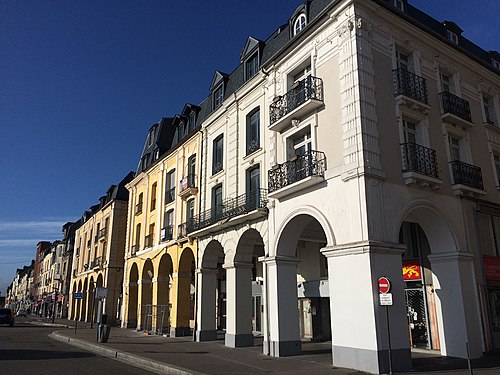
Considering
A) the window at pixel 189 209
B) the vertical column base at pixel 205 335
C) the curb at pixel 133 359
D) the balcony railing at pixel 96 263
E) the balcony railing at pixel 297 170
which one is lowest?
the curb at pixel 133 359

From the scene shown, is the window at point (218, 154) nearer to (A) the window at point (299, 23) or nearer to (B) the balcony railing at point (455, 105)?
(A) the window at point (299, 23)

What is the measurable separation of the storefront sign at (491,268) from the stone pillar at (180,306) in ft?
49.2

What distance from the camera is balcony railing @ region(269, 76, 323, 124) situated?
48.5 ft

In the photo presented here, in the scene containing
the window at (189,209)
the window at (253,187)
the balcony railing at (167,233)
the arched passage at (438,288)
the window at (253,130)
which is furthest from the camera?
the balcony railing at (167,233)

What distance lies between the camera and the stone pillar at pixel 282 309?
14742 mm

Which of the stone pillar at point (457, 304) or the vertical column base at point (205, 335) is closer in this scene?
the stone pillar at point (457, 304)

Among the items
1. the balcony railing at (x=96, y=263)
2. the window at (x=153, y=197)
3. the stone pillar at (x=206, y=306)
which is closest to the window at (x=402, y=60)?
the stone pillar at (x=206, y=306)

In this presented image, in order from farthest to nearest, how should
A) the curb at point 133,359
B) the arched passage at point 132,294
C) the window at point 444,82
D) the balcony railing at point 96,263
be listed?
the balcony railing at point 96,263
the arched passage at point 132,294
the window at point 444,82
the curb at point 133,359

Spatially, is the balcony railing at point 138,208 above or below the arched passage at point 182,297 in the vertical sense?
above

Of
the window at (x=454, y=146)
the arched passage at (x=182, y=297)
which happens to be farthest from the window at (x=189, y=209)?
the window at (x=454, y=146)

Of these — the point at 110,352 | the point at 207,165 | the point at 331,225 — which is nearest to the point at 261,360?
the point at 331,225

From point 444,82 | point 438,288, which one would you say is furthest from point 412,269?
point 444,82

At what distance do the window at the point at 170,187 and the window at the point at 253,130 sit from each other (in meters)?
8.91

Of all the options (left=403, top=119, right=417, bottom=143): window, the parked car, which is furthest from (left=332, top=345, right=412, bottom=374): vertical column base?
the parked car
